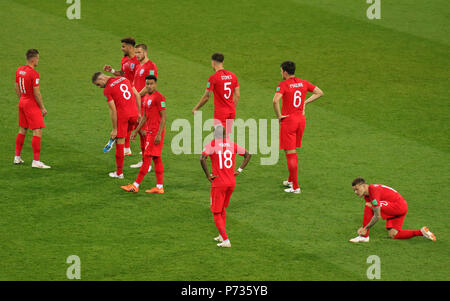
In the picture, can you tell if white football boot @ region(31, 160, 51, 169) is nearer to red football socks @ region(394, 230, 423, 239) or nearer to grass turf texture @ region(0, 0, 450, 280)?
grass turf texture @ region(0, 0, 450, 280)

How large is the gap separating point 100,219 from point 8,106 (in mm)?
6427

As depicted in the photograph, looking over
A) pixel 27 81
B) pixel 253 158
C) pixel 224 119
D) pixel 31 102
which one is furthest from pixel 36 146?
pixel 253 158

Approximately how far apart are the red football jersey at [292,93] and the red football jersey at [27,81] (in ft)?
14.1

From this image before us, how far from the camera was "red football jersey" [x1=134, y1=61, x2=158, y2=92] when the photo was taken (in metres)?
12.6

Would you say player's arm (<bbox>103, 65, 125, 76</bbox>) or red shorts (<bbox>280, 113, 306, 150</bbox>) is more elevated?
player's arm (<bbox>103, 65, 125, 76</bbox>)

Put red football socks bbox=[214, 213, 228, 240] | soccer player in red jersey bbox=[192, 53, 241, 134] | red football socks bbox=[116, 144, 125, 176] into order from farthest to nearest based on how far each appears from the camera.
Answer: soccer player in red jersey bbox=[192, 53, 241, 134] < red football socks bbox=[116, 144, 125, 176] < red football socks bbox=[214, 213, 228, 240]

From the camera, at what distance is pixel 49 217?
10344mm

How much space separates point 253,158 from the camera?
13281 millimetres

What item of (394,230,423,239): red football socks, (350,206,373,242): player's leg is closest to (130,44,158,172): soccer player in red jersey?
(350,206,373,242): player's leg

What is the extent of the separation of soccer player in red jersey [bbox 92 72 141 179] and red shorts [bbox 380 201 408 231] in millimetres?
4625

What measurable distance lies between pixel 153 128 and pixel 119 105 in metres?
0.90

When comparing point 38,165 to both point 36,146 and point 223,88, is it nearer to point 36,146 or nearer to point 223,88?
point 36,146

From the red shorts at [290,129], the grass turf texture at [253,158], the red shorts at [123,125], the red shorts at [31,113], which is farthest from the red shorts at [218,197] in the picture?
the red shorts at [31,113]

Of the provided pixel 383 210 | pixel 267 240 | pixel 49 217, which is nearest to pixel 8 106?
pixel 49 217
